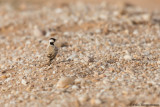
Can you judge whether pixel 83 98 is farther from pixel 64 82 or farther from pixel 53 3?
pixel 53 3

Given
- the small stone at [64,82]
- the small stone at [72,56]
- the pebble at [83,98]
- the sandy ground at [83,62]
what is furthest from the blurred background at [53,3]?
the pebble at [83,98]

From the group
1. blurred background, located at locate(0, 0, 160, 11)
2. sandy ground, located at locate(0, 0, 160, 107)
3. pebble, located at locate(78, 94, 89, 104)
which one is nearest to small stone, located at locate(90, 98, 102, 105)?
sandy ground, located at locate(0, 0, 160, 107)

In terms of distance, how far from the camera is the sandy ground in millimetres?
4145

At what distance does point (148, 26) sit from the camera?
7.96m

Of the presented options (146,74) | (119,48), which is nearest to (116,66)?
(146,74)

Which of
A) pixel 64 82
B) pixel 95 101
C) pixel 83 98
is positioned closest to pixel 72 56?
pixel 64 82

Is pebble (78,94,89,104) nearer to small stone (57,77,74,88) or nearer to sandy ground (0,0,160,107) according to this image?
sandy ground (0,0,160,107)

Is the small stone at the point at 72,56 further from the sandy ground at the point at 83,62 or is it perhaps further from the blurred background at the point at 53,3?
the blurred background at the point at 53,3

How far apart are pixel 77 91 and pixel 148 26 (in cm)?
453

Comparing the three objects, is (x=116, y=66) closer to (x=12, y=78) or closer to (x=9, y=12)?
(x=12, y=78)

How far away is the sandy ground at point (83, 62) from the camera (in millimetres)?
4145

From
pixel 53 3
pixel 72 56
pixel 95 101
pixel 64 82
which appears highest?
pixel 53 3

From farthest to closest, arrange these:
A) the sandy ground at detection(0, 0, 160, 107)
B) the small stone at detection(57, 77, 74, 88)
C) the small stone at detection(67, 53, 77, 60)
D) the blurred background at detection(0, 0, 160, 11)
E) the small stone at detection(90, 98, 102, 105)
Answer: the blurred background at detection(0, 0, 160, 11) → the small stone at detection(67, 53, 77, 60) → the small stone at detection(57, 77, 74, 88) → the sandy ground at detection(0, 0, 160, 107) → the small stone at detection(90, 98, 102, 105)

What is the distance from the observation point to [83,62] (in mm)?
5305
